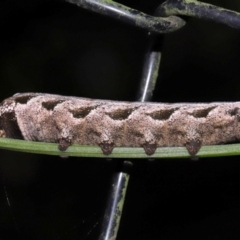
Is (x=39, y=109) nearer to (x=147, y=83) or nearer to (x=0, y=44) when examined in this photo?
(x=147, y=83)

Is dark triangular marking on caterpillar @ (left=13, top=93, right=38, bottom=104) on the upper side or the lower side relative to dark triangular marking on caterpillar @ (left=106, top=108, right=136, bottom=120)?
upper

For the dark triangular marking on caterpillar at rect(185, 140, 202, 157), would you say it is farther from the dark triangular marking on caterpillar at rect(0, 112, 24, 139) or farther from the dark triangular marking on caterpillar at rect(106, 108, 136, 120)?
the dark triangular marking on caterpillar at rect(0, 112, 24, 139)

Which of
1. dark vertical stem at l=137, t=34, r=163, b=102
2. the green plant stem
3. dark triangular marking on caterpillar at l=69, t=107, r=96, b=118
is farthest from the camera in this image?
dark triangular marking on caterpillar at l=69, t=107, r=96, b=118

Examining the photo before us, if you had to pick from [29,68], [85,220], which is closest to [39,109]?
[85,220]

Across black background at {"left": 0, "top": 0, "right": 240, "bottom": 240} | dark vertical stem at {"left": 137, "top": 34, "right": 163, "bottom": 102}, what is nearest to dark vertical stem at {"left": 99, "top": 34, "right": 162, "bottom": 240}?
dark vertical stem at {"left": 137, "top": 34, "right": 163, "bottom": 102}

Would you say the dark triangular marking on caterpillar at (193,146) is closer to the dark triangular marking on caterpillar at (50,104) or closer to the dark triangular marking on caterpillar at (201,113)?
the dark triangular marking on caterpillar at (201,113)

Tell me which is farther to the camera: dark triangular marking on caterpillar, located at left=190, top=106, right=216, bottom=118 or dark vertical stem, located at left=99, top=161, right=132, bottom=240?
dark triangular marking on caterpillar, located at left=190, top=106, right=216, bottom=118
